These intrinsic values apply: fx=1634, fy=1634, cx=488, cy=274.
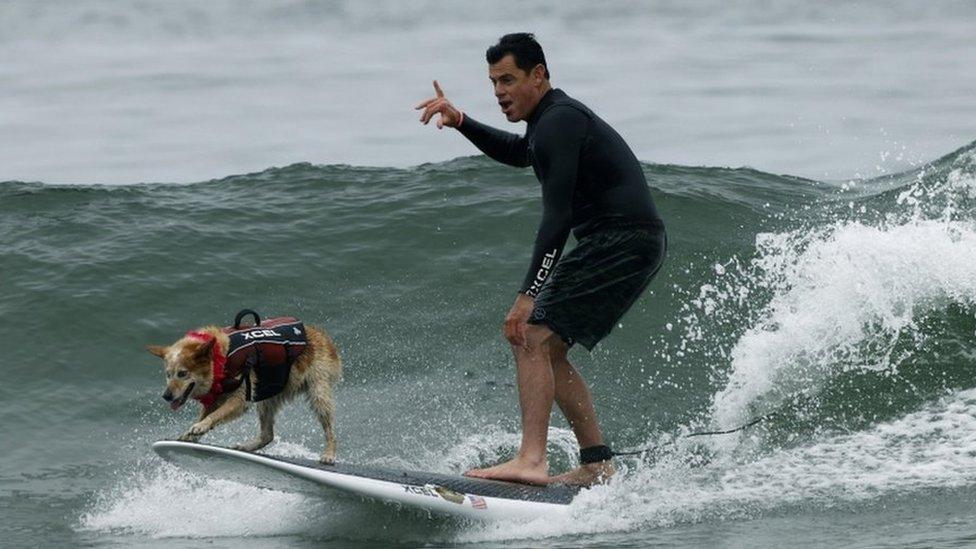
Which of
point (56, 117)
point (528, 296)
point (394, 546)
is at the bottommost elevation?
point (394, 546)

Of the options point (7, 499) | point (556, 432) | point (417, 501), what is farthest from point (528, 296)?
point (7, 499)

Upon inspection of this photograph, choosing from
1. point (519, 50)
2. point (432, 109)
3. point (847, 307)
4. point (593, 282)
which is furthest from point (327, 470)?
point (847, 307)

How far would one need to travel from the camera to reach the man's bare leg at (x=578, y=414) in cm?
716

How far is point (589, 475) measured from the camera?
7.23 meters

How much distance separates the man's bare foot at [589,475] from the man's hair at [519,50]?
5.82 feet

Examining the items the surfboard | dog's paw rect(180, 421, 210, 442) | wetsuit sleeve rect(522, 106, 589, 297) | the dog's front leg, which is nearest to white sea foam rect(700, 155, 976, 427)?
the surfboard

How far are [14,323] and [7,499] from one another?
2834 mm

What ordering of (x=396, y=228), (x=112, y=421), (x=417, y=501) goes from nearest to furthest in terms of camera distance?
(x=417, y=501)
(x=112, y=421)
(x=396, y=228)

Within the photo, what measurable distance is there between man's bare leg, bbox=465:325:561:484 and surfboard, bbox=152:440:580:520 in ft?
0.27

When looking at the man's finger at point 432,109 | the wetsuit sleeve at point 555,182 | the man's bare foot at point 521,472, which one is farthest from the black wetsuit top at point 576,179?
the man's bare foot at point 521,472

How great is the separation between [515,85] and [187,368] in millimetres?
1819

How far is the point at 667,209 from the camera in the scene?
1235 centimetres

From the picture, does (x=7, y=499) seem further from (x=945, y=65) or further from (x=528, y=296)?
(x=945, y=65)

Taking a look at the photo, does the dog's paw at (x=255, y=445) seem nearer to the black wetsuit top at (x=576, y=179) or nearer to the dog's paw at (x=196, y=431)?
the dog's paw at (x=196, y=431)
